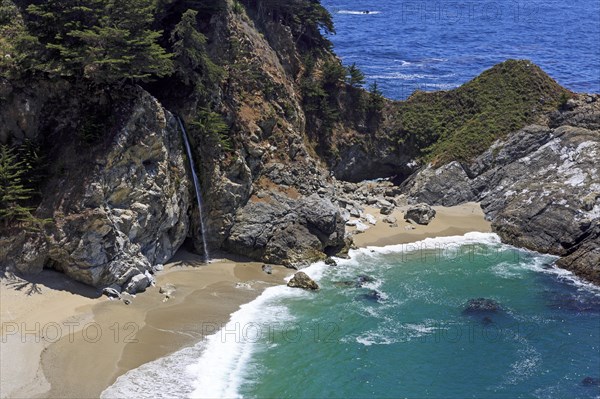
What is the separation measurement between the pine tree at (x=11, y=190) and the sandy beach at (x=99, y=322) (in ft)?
10.7

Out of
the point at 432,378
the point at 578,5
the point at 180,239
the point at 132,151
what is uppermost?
the point at 578,5

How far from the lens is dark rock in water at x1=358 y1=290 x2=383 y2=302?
37.9 meters

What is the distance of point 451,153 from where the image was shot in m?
55.3

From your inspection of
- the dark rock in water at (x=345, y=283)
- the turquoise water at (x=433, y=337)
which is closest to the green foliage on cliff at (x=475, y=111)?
the turquoise water at (x=433, y=337)

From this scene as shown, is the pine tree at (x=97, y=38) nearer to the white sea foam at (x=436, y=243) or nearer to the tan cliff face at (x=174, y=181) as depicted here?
the tan cliff face at (x=174, y=181)

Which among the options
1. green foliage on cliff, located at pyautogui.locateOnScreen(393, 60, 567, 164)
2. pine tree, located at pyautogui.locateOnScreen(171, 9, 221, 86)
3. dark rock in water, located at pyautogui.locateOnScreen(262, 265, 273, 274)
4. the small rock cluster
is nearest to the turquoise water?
dark rock in water, located at pyautogui.locateOnScreen(262, 265, 273, 274)

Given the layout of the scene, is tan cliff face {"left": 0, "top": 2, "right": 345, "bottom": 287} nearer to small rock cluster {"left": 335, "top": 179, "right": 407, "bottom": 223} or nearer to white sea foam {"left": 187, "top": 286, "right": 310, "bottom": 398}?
small rock cluster {"left": 335, "top": 179, "right": 407, "bottom": 223}

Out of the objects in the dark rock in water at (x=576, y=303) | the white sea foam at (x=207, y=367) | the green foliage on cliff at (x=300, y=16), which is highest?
the green foliage on cliff at (x=300, y=16)

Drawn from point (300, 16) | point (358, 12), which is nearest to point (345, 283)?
point (300, 16)

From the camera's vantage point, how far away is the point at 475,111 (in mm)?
59031

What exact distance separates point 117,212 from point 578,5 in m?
129

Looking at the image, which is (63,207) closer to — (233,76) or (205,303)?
(205,303)

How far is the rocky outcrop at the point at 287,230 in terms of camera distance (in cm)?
4141


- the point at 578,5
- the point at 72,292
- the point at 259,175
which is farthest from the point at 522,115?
the point at 578,5
